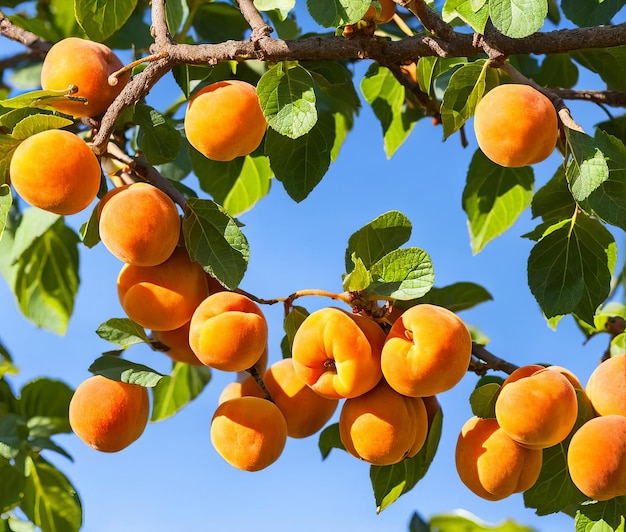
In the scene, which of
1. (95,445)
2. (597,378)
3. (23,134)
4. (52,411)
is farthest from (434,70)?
(52,411)

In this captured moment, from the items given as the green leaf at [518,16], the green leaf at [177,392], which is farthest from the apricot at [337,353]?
the green leaf at [177,392]

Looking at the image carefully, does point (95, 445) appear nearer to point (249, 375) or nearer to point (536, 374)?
point (249, 375)

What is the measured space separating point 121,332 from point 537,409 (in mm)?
720

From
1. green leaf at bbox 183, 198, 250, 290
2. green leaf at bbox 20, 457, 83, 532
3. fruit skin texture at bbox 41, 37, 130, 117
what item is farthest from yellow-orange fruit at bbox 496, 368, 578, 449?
green leaf at bbox 20, 457, 83, 532

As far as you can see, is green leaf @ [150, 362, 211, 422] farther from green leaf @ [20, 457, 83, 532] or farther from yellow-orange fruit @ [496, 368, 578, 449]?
yellow-orange fruit @ [496, 368, 578, 449]

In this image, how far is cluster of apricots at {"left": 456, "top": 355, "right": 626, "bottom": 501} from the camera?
1.35m

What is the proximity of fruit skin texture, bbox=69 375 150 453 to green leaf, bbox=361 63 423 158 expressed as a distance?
107 cm

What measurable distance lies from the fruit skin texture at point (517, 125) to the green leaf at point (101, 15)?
77 cm

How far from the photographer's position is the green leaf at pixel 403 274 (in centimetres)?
138

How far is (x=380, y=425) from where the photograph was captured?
1347mm

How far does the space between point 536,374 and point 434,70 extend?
28.6 inches

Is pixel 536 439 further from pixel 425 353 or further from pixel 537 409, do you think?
pixel 425 353

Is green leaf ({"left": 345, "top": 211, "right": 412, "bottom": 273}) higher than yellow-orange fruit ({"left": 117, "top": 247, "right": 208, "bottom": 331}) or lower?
higher

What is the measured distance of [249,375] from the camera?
A: 1586 millimetres
